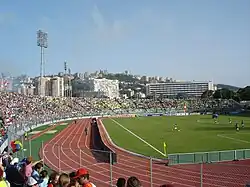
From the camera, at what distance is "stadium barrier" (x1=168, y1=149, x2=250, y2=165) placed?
2098 centimetres

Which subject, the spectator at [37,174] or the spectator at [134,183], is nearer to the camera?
the spectator at [134,183]

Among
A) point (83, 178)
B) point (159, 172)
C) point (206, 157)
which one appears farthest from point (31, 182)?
point (206, 157)

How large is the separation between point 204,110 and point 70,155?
263 feet

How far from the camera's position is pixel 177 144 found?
33.0 m

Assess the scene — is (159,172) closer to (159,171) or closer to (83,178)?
(159,171)

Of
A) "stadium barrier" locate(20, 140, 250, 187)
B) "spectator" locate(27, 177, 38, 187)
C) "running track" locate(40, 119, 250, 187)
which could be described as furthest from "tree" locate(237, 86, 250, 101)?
"spectator" locate(27, 177, 38, 187)

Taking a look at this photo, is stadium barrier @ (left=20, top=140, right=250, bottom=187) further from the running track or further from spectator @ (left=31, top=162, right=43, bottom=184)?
spectator @ (left=31, top=162, right=43, bottom=184)

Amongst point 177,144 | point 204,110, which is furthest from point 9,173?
point 204,110

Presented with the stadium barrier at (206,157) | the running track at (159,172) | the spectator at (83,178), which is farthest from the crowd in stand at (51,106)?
the spectator at (83,178)

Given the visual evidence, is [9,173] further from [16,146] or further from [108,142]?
[108,142]

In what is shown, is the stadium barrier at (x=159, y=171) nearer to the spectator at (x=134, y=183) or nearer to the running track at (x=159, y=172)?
the running track at (x=159, y=172)

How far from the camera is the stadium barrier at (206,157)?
68.8ft

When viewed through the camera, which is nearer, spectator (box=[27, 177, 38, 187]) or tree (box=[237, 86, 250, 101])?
spectator (box=[27, 177, 38, 187])

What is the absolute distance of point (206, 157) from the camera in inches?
833
